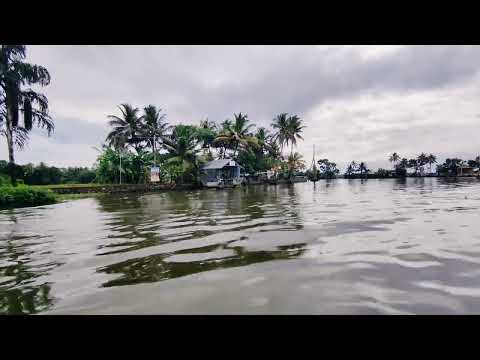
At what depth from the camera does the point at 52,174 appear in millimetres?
33438

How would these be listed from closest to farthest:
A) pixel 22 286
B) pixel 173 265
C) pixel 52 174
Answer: pixel 22 286 → pixel 173 265 → pixel 52 174

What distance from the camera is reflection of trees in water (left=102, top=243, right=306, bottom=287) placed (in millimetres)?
3383

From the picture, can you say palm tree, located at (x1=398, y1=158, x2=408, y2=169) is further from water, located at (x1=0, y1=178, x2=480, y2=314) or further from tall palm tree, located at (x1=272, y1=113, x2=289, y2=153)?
water, located at (x1=0, y1=178, x2=480, y2=314)

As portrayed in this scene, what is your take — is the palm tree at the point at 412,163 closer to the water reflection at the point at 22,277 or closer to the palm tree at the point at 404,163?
the palm tree at the point at 404,163

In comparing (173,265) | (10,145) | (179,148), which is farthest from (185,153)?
(173,265)

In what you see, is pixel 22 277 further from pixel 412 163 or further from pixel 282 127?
pixel 412 163

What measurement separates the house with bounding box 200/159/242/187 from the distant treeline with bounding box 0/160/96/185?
13.7 m

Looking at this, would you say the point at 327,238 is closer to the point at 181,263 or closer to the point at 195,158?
the point at 181,263

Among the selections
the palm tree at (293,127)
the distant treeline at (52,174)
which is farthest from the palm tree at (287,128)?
the distant treeline at (52,174)

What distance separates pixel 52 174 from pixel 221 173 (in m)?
20.4

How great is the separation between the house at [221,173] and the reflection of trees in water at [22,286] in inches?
1232

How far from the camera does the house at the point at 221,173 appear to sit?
36.5 metres

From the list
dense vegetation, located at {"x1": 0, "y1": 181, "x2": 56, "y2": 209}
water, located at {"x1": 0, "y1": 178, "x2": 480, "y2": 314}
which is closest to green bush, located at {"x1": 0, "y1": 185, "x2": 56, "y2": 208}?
dense vegetation, located at {"x1": 0, "y1": 181, "x2": 56, "y2": 209}
